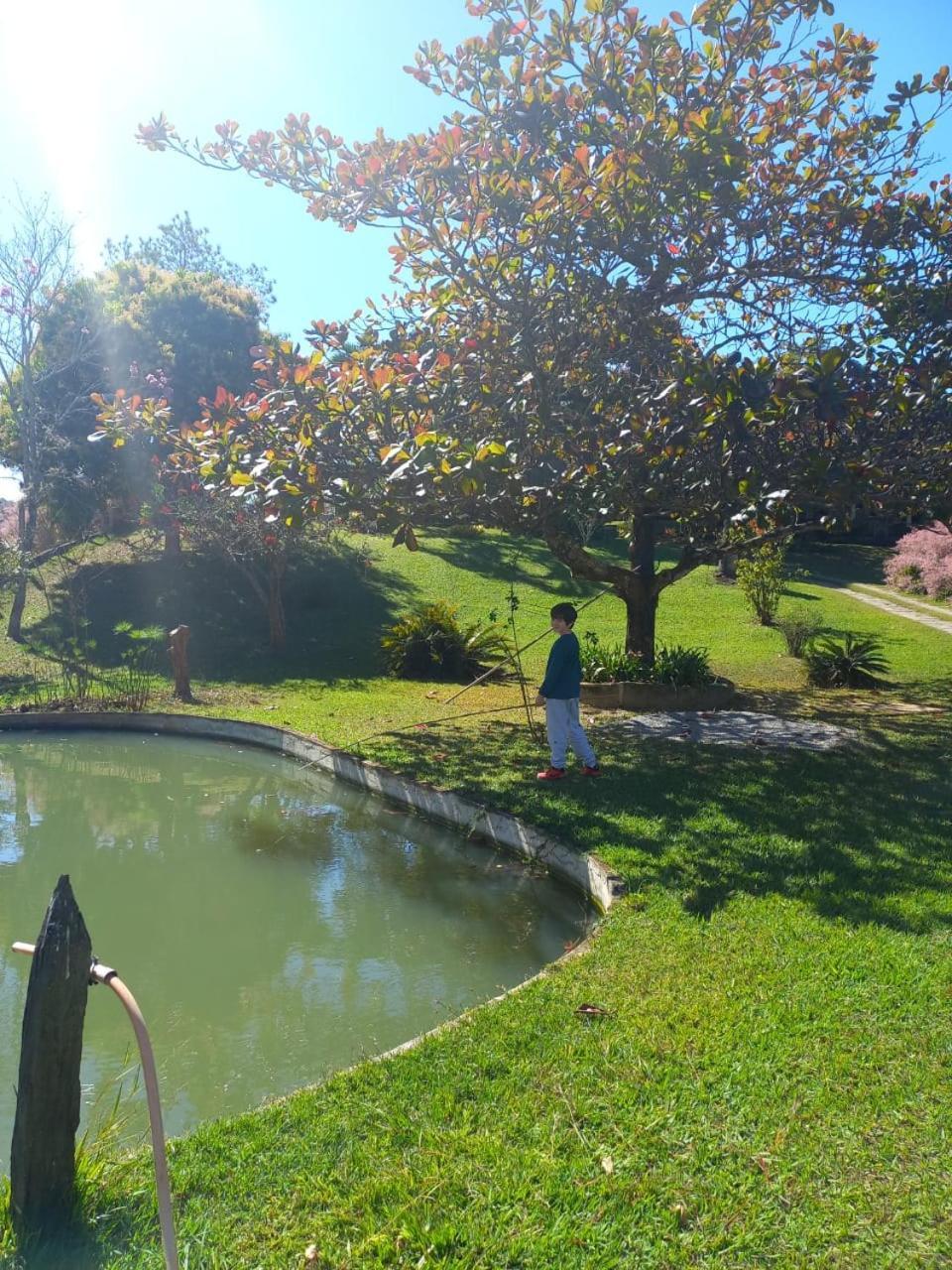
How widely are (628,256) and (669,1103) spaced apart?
8016 millimetres

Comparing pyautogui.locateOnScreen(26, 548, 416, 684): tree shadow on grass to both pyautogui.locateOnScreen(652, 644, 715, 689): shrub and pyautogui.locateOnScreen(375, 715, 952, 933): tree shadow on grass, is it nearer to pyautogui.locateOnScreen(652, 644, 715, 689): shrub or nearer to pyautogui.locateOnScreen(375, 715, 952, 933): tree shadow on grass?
pyautogui.locateOnScreen(652, 644, 715, 689): shrub

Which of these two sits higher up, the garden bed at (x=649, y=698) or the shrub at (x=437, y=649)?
the shrub at (x=437, y=649)

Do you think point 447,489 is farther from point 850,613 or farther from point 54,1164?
point 850,613

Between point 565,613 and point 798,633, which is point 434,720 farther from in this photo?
point 798,633

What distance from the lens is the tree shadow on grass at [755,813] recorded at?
584 cm

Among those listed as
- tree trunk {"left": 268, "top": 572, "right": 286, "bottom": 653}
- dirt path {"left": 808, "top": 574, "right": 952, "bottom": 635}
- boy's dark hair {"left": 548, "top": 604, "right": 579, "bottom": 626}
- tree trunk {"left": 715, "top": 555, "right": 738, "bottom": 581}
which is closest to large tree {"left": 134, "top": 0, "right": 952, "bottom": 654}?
boy's dark hair {"left": 548, "top": 604, "right": 579, "bottom": 626}

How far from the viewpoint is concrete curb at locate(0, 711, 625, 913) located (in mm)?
6621

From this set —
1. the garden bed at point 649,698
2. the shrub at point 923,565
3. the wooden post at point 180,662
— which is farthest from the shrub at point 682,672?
the shrub at point 923,565

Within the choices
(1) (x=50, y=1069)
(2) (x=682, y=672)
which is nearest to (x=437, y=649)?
(2) (x=682, y=672)

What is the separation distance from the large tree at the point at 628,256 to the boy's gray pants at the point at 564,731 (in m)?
2.16

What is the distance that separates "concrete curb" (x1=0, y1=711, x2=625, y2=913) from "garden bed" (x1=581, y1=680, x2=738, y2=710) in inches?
156

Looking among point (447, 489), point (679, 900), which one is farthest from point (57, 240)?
point (679, 900)

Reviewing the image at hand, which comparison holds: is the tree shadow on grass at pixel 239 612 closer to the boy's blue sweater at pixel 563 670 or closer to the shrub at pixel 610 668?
the shrub at pixel 610 668

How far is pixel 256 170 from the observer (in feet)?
31.9
